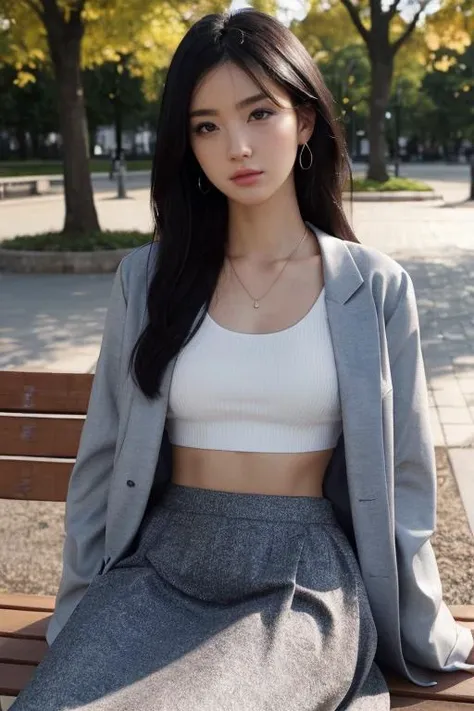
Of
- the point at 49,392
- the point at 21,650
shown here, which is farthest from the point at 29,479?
the point at 21,650

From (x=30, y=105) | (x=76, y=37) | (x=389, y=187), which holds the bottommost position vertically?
(x=389, y=187)

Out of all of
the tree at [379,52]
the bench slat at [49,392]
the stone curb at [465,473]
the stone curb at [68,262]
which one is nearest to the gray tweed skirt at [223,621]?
the bench slat at [49,392]

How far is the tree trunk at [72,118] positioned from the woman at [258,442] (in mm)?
11729

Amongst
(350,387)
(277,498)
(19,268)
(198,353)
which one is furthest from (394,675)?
(19,268)

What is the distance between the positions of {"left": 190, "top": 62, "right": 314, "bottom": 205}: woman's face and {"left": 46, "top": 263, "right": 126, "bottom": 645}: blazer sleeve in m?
0.40

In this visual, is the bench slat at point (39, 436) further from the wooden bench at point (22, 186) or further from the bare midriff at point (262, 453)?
the wooden bench at point (22, 186)

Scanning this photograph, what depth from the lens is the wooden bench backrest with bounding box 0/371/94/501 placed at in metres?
3.05

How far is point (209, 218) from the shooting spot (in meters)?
2.61

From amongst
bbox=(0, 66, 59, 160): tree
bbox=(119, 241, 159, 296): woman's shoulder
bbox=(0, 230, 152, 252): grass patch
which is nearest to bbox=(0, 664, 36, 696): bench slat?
bbox=(119, 241, 159, 296): woman's shoulder

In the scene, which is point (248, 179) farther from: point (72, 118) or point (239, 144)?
point (72, 118)

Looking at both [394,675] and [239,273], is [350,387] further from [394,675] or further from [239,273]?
[394,675]

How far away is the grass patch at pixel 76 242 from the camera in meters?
13.3

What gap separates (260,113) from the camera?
2311mm

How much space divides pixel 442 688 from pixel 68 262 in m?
11.2
